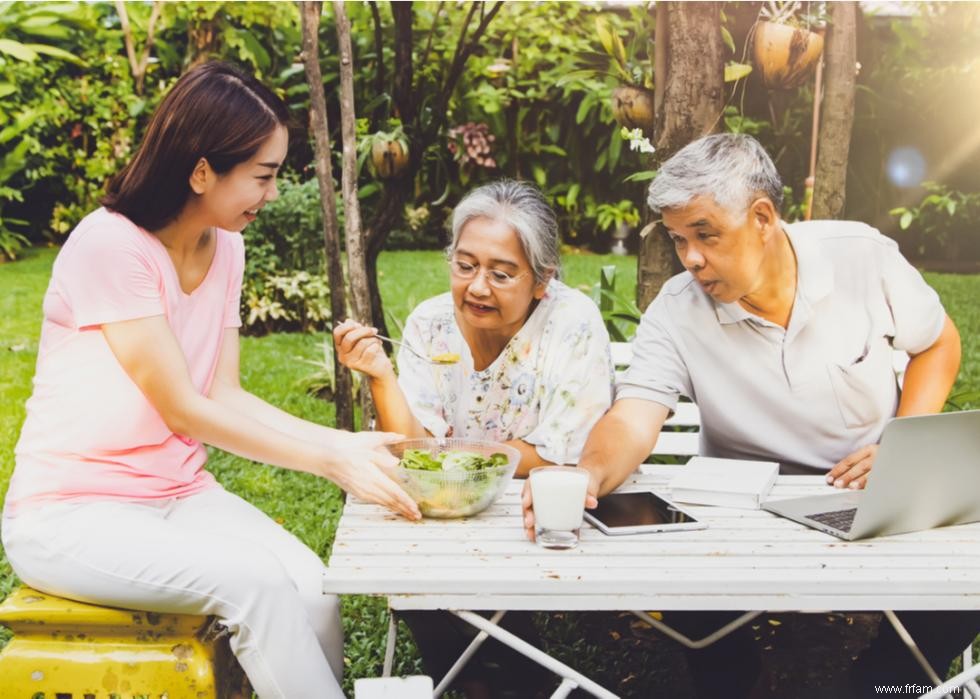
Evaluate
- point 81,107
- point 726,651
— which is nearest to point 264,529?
point 726,651

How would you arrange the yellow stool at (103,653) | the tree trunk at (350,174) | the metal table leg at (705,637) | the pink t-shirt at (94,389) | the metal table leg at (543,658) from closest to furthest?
the metal table leg at (543,658) < the yellow stool at (103,653) < the pink t-shirt at (94,389) < the metal table leg at (705,637) < the tree trunk at (350,174)

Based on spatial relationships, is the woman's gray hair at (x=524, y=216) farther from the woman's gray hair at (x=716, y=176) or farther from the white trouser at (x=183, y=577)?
the white trouser at (x=183, y=577)

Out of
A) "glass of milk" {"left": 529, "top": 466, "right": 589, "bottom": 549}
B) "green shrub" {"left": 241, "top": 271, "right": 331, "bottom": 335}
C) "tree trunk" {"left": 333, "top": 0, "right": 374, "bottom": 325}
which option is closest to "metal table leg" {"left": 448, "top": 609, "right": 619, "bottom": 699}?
"glass of milk" {"left": 529, "top": 466, "right": 589, "bottom": 549}

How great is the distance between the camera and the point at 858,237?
2.71 meters

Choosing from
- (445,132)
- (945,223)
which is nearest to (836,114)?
(445,132)

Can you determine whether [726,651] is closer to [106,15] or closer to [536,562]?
[536,562]

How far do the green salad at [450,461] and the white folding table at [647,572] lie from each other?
118 mm

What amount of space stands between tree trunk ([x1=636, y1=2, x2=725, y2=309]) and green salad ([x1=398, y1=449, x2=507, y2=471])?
1.90m

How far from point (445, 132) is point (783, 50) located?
4.59 metres

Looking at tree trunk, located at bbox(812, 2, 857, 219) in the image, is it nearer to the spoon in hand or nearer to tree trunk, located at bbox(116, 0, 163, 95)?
the spoon in hand

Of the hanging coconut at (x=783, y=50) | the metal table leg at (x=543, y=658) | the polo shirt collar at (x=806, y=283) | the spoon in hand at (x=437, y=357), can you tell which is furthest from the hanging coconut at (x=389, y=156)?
the metal table leg at (x=543, y=658)

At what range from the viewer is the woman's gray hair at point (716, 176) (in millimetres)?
2404

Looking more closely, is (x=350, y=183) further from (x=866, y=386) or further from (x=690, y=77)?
(x=866, y=386)
